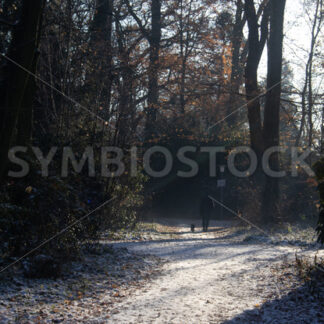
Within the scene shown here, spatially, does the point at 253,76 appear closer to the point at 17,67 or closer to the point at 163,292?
the point at 17,67

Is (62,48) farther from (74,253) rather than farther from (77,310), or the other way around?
(77,310)

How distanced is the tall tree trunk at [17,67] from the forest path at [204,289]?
10.4ft

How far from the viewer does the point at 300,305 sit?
557cm

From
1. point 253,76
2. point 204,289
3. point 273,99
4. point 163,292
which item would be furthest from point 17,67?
point 253,76

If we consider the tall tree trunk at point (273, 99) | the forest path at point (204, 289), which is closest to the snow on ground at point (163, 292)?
the forest path at point (204, 289)

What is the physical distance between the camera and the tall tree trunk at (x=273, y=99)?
1711 centimetres

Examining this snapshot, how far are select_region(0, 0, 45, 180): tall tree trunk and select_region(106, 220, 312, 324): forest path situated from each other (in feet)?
10.4

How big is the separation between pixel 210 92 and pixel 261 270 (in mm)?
11130

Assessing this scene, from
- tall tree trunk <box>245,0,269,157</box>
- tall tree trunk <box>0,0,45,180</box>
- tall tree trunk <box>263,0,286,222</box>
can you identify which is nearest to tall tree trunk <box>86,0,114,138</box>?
tall tree trunk <box>0,0,45,180</box>

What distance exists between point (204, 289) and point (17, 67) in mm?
4581

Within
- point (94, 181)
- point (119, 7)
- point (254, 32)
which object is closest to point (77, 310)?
point (94, 181)

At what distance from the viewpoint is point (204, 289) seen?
661cm

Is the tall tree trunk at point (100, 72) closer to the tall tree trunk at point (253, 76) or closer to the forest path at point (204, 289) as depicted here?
the forest path at point (204, 289)

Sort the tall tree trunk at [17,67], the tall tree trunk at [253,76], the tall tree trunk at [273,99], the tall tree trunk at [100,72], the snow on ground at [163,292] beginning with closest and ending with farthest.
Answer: the snow on ground at [163,292], the tall tree trunk at [17,67], the tall tree trunk at [100,72], the tall tree trunk at [273,99], the tall tree trunk at [253,76]
